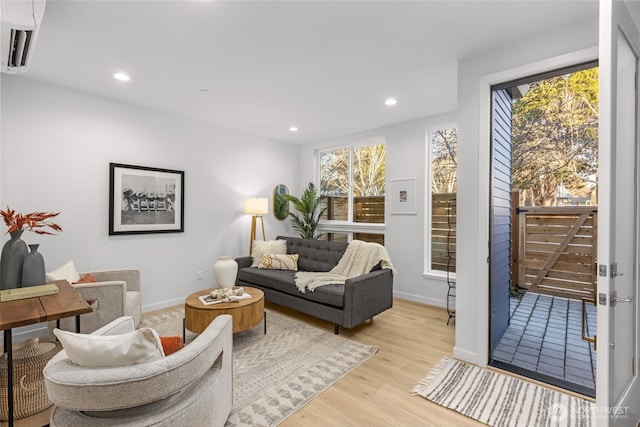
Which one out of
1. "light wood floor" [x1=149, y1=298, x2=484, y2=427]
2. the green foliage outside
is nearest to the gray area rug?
"light wood floor" [x1=149, y1=298, x2=484, y2=427]

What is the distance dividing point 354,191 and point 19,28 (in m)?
4.22

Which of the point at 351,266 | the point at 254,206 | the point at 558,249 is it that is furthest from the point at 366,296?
the point at 558,249

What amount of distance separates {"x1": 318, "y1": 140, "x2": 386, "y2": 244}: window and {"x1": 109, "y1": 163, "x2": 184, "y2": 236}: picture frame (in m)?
2.49

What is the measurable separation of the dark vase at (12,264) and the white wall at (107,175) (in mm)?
1403

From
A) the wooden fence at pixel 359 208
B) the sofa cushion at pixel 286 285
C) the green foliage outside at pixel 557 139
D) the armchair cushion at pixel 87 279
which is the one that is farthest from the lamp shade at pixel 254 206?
the green foliage outside at pixel 557 139

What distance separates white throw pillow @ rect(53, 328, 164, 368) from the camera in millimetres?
1151

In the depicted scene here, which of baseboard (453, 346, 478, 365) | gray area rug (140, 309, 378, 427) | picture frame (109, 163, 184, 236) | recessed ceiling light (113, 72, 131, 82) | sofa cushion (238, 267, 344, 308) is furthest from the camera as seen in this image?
picture frame (109, 163, 184, 236)

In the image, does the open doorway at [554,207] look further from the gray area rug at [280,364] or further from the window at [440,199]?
the gray area rug at [280,364]

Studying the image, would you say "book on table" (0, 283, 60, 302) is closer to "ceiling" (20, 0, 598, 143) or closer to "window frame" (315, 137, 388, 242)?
"ceiling" (20, 0, 598, 143)

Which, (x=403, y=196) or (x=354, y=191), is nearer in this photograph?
(x=403, y=196)

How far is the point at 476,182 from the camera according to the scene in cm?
253

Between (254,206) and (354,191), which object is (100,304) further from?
(354,191)

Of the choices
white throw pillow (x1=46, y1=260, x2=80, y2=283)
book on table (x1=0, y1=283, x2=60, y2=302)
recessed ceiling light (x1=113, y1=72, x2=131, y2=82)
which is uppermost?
recessed ceiling light (x1=113, y1=72, x2=131, y2=82)

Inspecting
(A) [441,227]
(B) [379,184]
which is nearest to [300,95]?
(B) [379,184]
